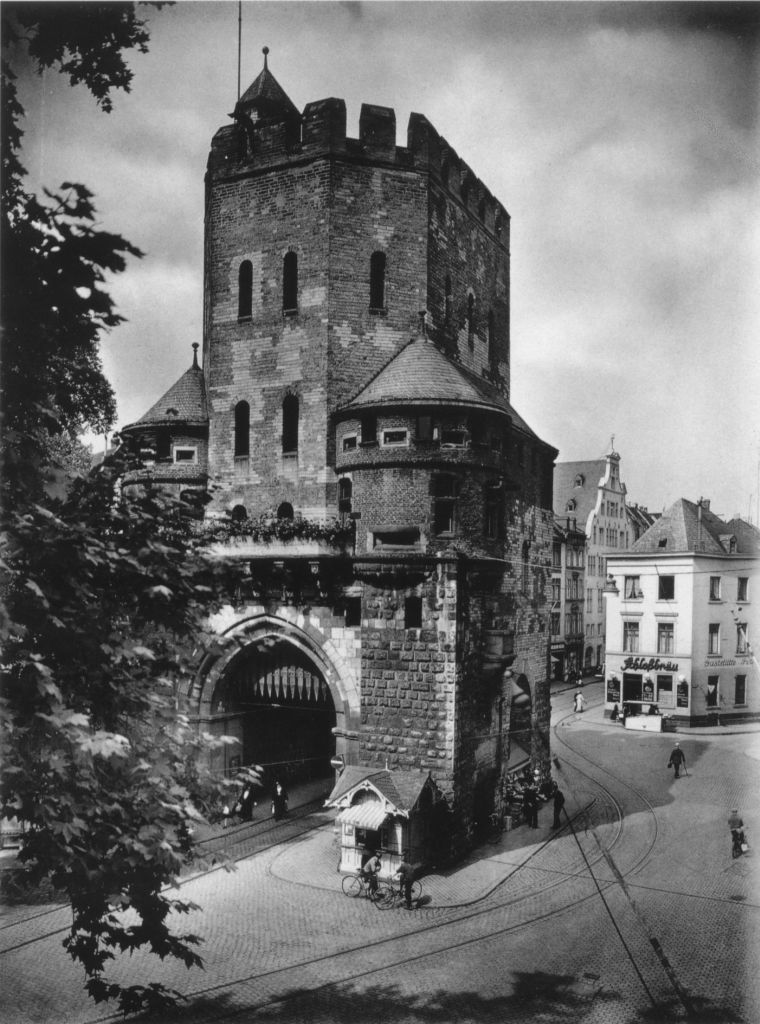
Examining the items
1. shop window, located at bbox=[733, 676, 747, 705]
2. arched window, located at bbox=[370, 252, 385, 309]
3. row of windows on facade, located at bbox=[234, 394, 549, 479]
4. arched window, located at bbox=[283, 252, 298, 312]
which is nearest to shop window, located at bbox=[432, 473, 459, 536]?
row of windows on facade, located at bbox=[234, 394, 549, 479]

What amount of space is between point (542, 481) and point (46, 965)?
73.9 ft

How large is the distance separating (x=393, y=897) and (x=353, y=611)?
291 inches

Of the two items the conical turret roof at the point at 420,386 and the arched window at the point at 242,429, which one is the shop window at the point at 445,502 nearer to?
the conical turret roof at the point at 420,386

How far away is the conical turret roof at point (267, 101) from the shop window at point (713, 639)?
106 ft

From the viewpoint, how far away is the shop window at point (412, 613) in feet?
72.3

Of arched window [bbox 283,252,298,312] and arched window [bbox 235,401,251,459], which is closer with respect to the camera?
arched window [bbox 283,252,298,312]

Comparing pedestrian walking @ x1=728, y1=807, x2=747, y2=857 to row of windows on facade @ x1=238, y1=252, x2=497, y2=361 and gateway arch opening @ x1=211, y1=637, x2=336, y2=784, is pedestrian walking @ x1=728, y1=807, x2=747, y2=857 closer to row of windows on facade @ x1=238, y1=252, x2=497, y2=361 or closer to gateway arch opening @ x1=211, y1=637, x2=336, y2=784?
gateway arch opening @ x1=211, y1=637, x2=336, y2=784

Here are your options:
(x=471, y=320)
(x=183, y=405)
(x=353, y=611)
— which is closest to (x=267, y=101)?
(x=471, y=320)

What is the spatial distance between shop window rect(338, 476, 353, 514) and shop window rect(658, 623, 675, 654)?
87.0ft

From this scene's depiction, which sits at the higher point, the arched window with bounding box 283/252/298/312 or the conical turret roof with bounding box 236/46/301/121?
the conical turret roof with bounding box 236/46/301/121

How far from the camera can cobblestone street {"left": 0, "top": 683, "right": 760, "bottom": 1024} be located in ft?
46.0

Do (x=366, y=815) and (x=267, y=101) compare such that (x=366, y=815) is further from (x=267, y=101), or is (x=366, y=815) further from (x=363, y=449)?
(x=267, y=101)

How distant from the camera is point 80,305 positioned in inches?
361

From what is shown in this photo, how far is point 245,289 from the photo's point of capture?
1019 inches
